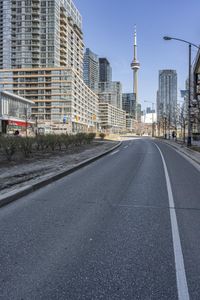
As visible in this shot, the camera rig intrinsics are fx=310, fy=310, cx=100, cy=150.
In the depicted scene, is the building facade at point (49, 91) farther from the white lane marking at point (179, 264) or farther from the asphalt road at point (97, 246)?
the white lane marking at point (179, 264)

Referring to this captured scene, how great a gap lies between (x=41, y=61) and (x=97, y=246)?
149 m

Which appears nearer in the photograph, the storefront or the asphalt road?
the asphalt road

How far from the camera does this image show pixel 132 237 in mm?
5113

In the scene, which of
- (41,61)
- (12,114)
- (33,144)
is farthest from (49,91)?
(33,144)

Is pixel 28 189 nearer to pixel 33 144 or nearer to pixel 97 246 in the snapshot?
pixel 97 246

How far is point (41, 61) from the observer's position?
14438 cm

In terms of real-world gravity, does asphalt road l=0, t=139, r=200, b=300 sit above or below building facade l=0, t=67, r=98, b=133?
below

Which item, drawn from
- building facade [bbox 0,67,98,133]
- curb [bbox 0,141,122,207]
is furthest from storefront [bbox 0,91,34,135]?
Answer: curb [bbox 0,141,122,207]

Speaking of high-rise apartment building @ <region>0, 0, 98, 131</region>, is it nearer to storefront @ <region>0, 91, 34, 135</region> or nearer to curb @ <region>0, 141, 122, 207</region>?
storefront @ <region>0, 91, 34, 135</region>

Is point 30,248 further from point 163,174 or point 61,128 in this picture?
point 61,128

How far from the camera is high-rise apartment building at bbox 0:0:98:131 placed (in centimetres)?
13675

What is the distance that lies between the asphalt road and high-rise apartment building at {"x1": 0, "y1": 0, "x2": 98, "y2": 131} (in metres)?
123

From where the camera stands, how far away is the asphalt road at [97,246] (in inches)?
138

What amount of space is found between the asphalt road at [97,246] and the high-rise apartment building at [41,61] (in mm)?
123355
